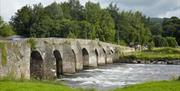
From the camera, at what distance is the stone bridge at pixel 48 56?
1357 inches

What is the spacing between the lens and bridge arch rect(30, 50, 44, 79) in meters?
47.2

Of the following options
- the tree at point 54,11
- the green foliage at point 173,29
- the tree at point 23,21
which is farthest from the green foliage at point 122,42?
the green foliage at point 173,29

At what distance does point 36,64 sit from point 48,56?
2.34m

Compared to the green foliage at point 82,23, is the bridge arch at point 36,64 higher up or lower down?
lower down

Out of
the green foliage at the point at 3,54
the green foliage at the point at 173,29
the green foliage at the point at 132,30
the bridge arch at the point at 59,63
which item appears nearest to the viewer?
the green foliage at the point at 3,54

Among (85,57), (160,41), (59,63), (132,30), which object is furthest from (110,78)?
(160,41)

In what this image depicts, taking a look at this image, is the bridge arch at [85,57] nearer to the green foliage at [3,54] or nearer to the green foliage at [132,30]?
the green foliage at [3,54]

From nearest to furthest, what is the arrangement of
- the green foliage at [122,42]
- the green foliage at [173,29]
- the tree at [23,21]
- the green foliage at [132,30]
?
the tree at [23,21] → the green foliage at [122,42] → the green foliage at [132,30] → the green foliage at [173,29]

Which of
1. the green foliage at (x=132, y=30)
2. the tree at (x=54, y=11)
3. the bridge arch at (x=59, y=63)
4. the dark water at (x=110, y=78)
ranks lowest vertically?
the dark water at (x=110, y=78)

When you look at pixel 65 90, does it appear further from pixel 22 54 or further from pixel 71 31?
pixel 71 31

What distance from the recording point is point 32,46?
4581 cm

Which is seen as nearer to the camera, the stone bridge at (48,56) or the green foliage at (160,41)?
the stone bridge at (48,56)

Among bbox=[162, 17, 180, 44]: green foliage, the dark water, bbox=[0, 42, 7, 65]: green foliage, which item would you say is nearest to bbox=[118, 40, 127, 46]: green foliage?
bbox=[162, 17, 180, 44]: green foliage

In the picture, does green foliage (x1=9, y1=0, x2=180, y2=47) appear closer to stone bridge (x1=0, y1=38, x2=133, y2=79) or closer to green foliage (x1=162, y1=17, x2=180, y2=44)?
green foliage (x1=162, y1=17, x2=180, y2=44)
